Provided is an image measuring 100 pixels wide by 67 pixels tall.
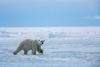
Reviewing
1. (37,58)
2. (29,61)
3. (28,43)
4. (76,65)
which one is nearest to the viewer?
(76,65)

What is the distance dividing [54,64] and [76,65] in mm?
497

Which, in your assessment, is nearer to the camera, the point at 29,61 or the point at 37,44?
the point at 29,61

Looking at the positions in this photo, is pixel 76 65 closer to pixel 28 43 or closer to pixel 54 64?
pixel 54 64

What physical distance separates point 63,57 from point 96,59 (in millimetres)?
890

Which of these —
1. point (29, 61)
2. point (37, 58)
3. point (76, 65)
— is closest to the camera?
point (76, 65)

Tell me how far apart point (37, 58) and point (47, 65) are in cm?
92

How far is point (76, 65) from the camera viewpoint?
5.74 meters

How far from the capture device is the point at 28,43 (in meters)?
7.36

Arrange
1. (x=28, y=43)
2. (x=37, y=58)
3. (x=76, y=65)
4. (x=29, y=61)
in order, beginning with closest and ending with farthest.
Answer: (x=76, y=65), (x=29, y=61), (x=37, y=58), (x=28, y=43)

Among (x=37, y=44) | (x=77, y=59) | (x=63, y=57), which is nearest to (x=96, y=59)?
(x=77, y=59)

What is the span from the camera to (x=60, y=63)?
5.95 m

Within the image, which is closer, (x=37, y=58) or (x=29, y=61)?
(x=29, y=61)

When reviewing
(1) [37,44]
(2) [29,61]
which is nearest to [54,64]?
(2) [29,61]

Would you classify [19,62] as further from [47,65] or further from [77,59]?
[77,59]
